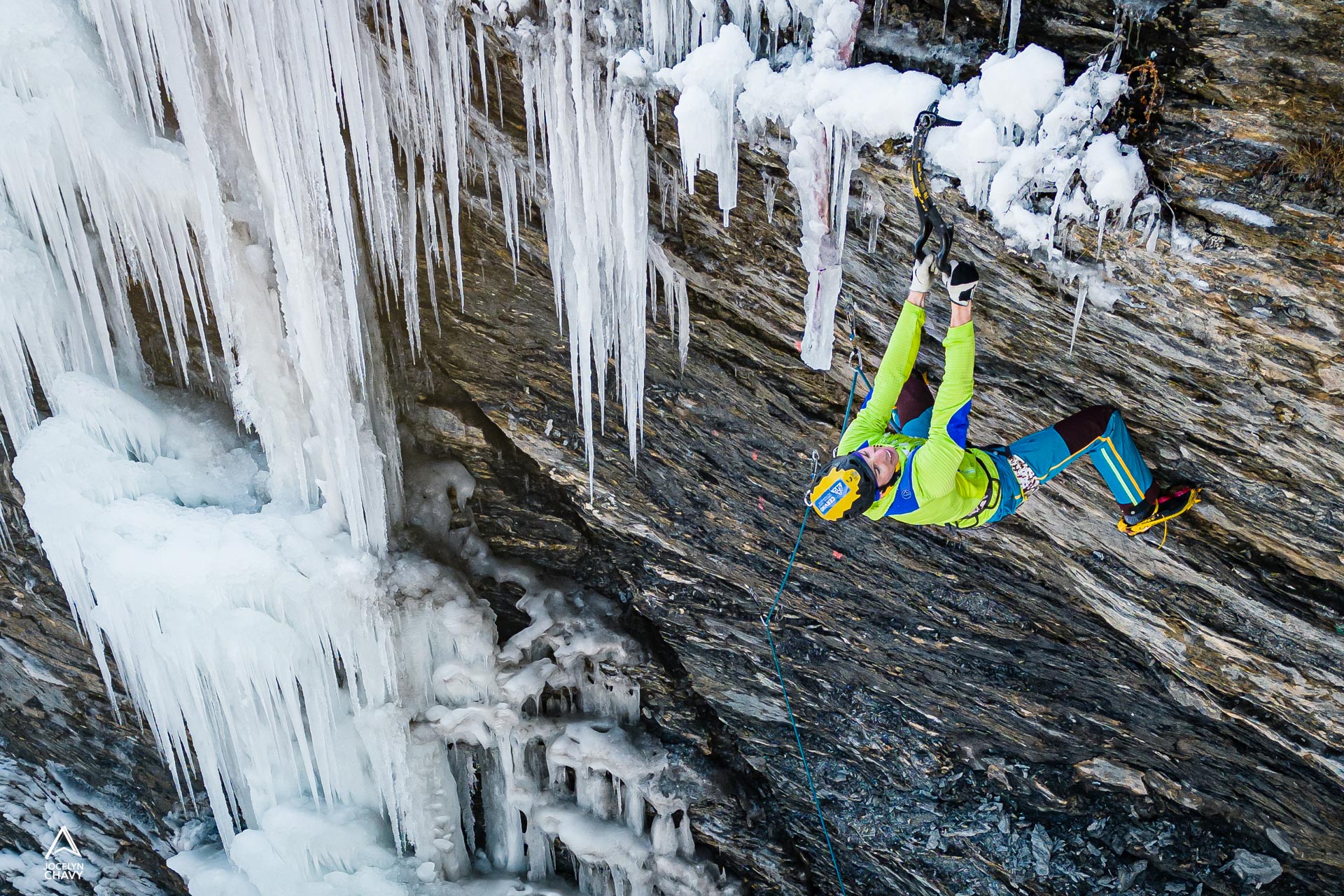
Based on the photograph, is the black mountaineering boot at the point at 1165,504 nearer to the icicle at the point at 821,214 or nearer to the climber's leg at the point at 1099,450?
the climber's leg at the point at 1099,450

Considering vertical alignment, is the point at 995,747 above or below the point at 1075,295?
below

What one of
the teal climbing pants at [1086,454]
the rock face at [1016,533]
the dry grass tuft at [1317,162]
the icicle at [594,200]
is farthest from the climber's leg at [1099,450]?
the icicle at [594,200]

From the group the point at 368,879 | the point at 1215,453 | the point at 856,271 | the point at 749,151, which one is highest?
the point at 749,151

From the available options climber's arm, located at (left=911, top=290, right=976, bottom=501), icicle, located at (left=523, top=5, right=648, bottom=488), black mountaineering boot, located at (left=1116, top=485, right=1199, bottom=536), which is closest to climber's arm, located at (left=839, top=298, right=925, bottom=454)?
climber's arm, located at (left=911, top=290, right=976, bottom=501)

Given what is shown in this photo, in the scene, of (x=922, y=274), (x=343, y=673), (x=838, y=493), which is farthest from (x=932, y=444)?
(x=343, y=673)

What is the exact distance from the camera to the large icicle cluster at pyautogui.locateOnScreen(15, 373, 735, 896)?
5844mm

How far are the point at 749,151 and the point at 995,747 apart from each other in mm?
4250

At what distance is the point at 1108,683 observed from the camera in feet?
17.1

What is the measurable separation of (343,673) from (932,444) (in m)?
4.78

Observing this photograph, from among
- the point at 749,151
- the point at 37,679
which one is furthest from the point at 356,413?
the point at 37,679

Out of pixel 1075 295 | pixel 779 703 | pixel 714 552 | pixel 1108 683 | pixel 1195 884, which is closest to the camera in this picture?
pixel 1075 295

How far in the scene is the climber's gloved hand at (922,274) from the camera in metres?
3.31

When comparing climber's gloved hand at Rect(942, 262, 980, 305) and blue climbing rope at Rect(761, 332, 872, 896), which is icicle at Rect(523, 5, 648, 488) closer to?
blue climbing rope at Rect(761, 332, 872, 896)

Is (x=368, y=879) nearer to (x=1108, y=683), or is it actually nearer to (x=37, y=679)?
(x=37, y=679)
